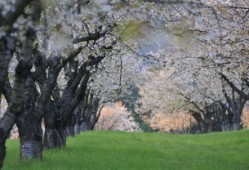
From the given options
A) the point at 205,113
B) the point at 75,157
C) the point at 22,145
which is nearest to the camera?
the point at 22,145

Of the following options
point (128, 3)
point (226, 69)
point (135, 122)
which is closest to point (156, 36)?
point (128, 3)

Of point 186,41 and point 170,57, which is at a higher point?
point 170,57

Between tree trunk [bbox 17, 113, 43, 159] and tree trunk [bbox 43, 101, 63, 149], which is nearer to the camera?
tree trunk [bbox 17, 113, 43, 159]

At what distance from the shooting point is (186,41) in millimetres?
12000

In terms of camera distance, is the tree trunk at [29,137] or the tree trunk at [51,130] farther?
the tree trunk at [51,130]

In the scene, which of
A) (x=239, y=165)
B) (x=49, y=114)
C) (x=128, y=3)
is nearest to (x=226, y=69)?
(x=239, y=165)

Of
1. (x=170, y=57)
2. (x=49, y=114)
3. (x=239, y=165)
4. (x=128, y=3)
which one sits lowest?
(x=239, y=165)

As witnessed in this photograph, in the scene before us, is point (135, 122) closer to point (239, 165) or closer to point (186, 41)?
point (239, 165)

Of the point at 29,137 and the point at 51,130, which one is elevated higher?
the point at 51,130

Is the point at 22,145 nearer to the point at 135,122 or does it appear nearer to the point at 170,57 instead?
the point at 170,57

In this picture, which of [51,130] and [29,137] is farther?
[51,130]

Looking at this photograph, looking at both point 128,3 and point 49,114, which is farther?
point 49,114

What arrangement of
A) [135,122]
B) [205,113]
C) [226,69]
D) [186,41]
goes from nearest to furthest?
[186,41] < [226,69] < [205,113] < [135,122]

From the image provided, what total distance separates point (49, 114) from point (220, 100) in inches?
1401
